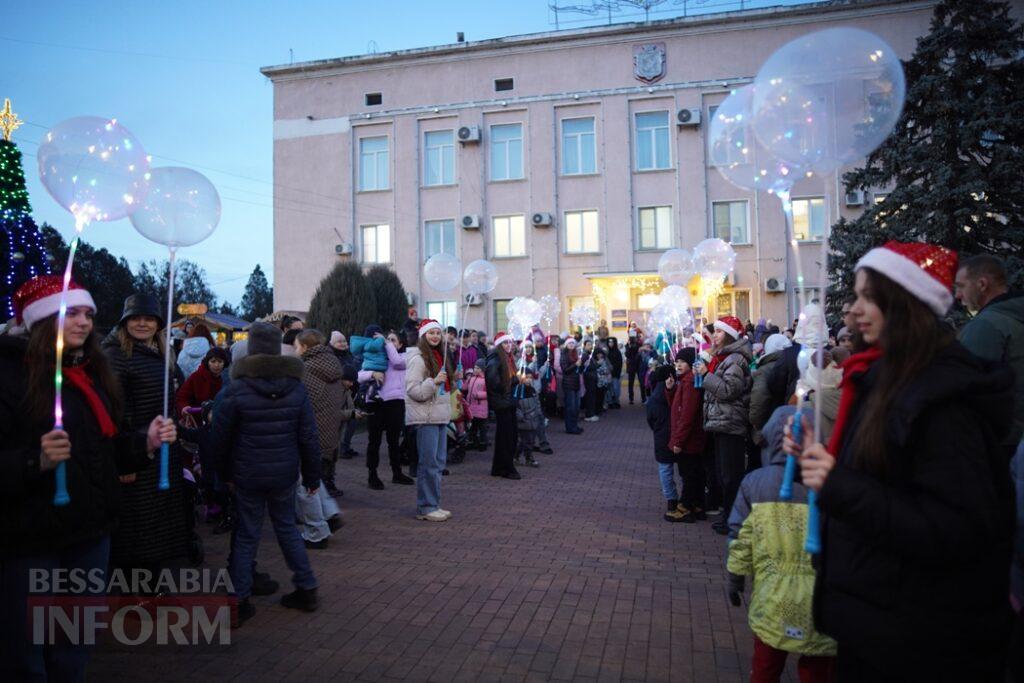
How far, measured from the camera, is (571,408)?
15.1m

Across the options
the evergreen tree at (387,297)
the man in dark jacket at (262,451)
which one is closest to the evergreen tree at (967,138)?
the man in dark jacket at (262,451)

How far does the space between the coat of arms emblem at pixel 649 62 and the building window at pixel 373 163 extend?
10.9 meters

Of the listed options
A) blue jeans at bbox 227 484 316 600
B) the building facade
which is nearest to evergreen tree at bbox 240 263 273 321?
the building facade

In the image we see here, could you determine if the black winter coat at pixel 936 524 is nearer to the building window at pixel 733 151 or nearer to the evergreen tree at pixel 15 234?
the building window at pixel 733 151

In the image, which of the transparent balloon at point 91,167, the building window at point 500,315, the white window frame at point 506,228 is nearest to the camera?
the transparent balloon at point 91,167

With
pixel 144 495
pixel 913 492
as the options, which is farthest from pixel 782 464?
pixel 144 495

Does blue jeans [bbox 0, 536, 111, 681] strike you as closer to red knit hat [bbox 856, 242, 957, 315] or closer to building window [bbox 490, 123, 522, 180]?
red knit hat [bbox 856, 242, 957, 315]

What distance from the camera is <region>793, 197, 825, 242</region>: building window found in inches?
991

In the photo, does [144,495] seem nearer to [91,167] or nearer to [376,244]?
[91,167]

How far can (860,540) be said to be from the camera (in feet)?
6.98

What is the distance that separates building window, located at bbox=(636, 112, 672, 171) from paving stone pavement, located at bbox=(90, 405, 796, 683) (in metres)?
20.9

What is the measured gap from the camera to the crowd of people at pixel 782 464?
6.55ft

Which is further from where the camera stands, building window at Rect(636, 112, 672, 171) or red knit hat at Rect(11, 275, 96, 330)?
building window at Rect(636, 112, 672, 171)

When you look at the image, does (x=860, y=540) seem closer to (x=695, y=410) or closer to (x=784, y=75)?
(x=784, y=75)
